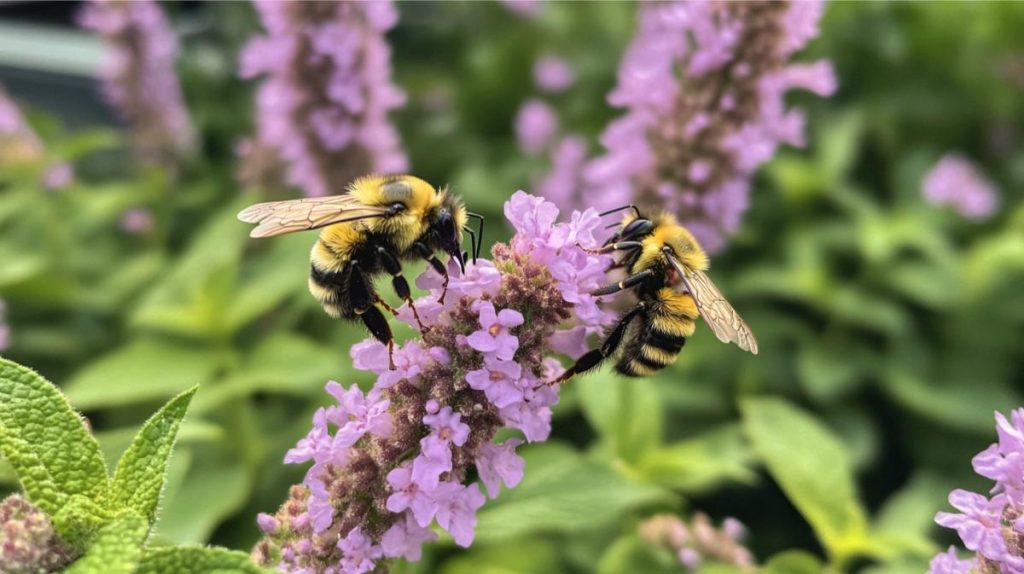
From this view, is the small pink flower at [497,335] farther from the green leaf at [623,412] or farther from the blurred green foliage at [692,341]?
the green leaf at [623,412]

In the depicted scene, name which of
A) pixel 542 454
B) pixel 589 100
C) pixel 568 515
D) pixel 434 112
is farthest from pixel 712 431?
pixel 434 112

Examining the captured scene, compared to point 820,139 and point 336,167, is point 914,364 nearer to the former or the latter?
point 820,139

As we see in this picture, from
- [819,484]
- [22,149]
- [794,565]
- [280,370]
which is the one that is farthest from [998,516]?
[22,149]

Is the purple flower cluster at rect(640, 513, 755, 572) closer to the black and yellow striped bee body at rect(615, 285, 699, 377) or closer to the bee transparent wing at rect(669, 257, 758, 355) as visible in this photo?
the black and yellow striped bee body at rect(615, 285, 699, 377)

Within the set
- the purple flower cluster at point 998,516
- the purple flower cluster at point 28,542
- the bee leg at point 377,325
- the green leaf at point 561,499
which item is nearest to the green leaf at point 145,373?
the green leaf at point 561,499

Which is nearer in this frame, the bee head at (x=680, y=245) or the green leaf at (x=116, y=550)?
the green leaf at (x=116, y=550)

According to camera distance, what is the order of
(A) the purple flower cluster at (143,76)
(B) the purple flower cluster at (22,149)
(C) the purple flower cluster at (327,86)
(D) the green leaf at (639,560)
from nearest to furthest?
(D) the green leaf at (639,560)
(C) the purple flower cluster at (327,86)
(B) the purple flower cluster at (22,149)
(A) the purple flower cluster at (143,76)
